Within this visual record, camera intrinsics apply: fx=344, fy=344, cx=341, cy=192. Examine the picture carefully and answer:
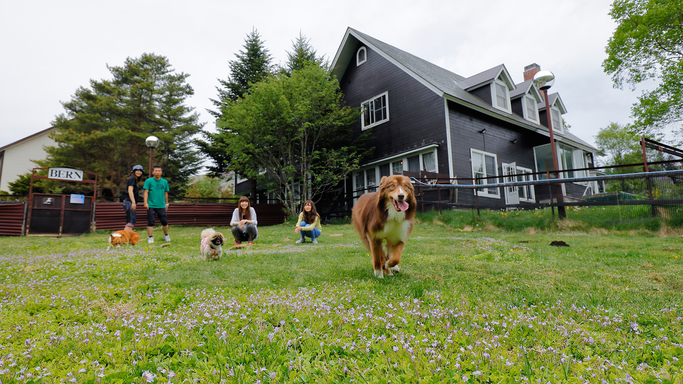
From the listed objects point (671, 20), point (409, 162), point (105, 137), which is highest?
point (671, 20)

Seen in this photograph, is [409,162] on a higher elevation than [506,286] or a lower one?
higher

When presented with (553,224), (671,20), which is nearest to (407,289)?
(553,224)

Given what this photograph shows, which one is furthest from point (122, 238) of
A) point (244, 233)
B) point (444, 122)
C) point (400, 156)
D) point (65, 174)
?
point (444, 122)

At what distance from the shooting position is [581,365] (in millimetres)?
1886

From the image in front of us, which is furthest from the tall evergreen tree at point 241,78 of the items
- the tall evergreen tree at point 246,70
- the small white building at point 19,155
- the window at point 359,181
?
the small white building at point 19,155

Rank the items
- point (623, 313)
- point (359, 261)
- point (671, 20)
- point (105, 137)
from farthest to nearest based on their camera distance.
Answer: point (105, 137), point (671, 20), point (359, 261), point (623, 313)

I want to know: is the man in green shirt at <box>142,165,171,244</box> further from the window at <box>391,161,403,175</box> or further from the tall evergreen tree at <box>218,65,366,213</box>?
the window at <box>391,161,403,175</box>

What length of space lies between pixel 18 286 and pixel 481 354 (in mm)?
4796

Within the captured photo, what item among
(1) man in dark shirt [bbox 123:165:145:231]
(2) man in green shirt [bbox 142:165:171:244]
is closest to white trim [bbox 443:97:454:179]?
(2) man in green shirt [bbox 142:165:171:244]

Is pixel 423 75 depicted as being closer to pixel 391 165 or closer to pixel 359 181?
pixel 391 165

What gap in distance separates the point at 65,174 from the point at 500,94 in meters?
22.9

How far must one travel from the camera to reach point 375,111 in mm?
20281

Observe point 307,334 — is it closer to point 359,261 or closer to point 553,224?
point 359,261

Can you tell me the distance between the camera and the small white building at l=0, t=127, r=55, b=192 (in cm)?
3569
